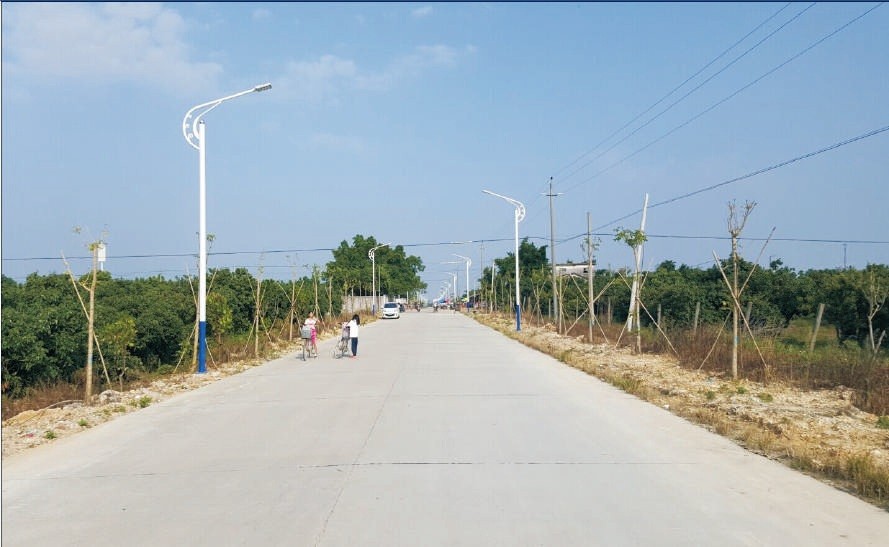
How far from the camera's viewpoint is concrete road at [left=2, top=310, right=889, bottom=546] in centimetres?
573

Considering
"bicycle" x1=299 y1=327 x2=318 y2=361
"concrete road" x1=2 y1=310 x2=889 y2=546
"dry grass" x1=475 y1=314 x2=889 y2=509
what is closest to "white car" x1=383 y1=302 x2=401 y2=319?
"bicycle" x1=299 y1=327 x2=318 y2=361

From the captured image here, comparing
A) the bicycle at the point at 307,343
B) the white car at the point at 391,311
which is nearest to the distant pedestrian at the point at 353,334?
the bicycle at the point at 307,343

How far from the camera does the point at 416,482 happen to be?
7219 mm

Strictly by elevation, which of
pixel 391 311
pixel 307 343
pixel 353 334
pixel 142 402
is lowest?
pixel 142 402

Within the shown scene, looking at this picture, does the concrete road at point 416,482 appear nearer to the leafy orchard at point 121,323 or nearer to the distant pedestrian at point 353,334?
the leafy orchard at point 121,323

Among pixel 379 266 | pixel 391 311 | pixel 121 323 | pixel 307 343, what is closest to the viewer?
pixel 121 323

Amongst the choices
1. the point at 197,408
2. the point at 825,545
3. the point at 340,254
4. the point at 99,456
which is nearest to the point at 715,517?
the point at 825,545

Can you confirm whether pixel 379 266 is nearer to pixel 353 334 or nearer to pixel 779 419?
pixel 353 334

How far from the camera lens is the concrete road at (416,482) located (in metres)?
5.73

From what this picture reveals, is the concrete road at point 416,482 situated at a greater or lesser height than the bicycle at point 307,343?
lesser

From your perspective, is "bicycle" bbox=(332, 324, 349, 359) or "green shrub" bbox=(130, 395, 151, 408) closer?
"green shrub" bbox=(130, 395, 151, 408)

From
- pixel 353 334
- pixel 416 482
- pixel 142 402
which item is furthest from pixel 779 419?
pixel 353 334

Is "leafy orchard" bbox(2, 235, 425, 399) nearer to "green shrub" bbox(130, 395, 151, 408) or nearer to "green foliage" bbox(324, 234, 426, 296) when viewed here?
"green shrub" bbox(130, 395, 151, 408)

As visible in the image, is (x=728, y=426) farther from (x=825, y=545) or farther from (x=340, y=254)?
(x=340, y=254)
